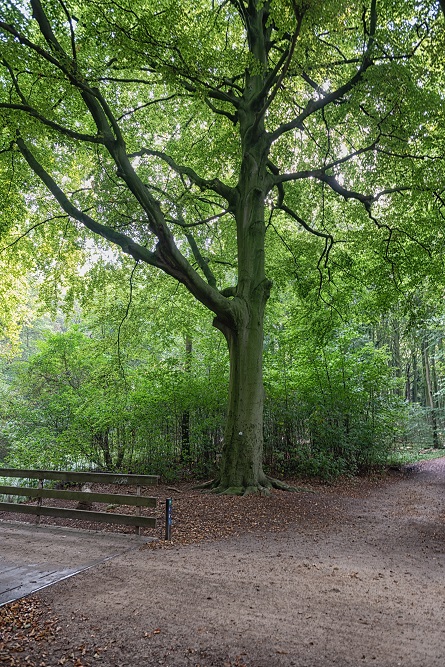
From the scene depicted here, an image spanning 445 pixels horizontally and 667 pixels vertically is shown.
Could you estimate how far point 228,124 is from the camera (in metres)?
12.3

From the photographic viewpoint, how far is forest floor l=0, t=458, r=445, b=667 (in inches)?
128

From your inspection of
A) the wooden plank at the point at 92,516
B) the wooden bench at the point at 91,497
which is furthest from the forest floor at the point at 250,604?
the wooden bench at the point at 91,497

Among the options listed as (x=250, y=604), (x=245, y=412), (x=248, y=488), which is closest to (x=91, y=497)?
(x=248, y=488)

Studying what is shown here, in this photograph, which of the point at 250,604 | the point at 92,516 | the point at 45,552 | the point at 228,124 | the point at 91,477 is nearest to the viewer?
the point at 250,604

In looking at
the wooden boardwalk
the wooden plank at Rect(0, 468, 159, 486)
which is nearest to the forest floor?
the wooden boardwalk

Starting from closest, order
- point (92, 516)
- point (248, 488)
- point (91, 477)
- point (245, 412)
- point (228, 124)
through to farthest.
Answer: point (92, 516) < point (91, 477) < point (248, 488) < point (245, 412) < point (228, 124)

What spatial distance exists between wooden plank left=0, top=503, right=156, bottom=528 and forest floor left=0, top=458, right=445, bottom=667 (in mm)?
387

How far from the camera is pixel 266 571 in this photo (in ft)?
16.1

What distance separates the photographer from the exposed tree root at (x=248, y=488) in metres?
8.62

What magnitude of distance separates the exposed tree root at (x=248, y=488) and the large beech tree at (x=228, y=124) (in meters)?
0.06

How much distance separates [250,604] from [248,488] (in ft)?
15.4

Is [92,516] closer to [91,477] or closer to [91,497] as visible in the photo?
[91,497]

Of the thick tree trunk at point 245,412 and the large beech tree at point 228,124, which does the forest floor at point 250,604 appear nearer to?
the thick tree trunk at point 245,412

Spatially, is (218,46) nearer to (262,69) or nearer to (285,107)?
(285,107)
